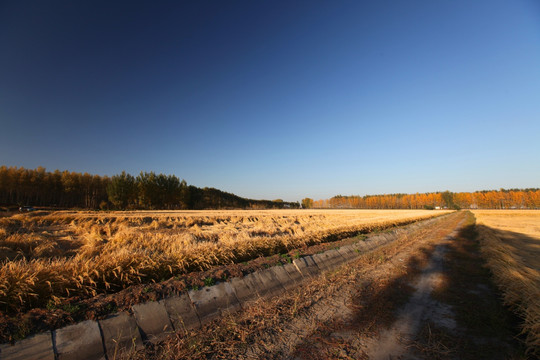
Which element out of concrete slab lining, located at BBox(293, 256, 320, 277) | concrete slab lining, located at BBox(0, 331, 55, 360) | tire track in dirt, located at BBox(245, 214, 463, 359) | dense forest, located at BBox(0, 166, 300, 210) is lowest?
tire track in dirt, located at BBox(245, 214, 463, 359)

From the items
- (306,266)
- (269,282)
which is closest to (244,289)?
(269,282)

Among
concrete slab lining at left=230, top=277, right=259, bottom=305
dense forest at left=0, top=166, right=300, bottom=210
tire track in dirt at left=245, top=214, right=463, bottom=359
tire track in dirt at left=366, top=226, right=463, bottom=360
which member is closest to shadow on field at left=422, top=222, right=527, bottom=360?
tire track in dirt at left=366, top=226, right=463, bottom=360

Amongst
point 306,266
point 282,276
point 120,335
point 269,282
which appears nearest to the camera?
point 120,335

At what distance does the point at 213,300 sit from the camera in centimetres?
450

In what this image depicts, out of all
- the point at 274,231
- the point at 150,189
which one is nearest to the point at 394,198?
the point at 150,189

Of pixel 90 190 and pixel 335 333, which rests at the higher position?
pixel 90 190

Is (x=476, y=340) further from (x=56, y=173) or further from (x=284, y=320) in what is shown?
(x=56, y=173)

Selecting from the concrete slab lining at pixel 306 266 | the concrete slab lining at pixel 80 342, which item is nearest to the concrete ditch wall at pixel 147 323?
the concrete slab lining at pixel 80 342

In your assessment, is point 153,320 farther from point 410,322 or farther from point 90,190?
point 90,190

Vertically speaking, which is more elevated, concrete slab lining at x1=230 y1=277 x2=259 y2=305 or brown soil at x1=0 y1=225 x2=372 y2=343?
brown soil at x1=0 y1=225 x2=372 y2=343

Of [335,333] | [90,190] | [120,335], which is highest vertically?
[90,190]

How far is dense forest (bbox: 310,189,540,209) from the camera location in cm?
13938

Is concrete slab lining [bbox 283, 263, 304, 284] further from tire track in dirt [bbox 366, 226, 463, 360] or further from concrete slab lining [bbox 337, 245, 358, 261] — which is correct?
concrete slab lining [bbox 337, 245, 358, 261]

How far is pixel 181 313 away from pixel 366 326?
135 inches
